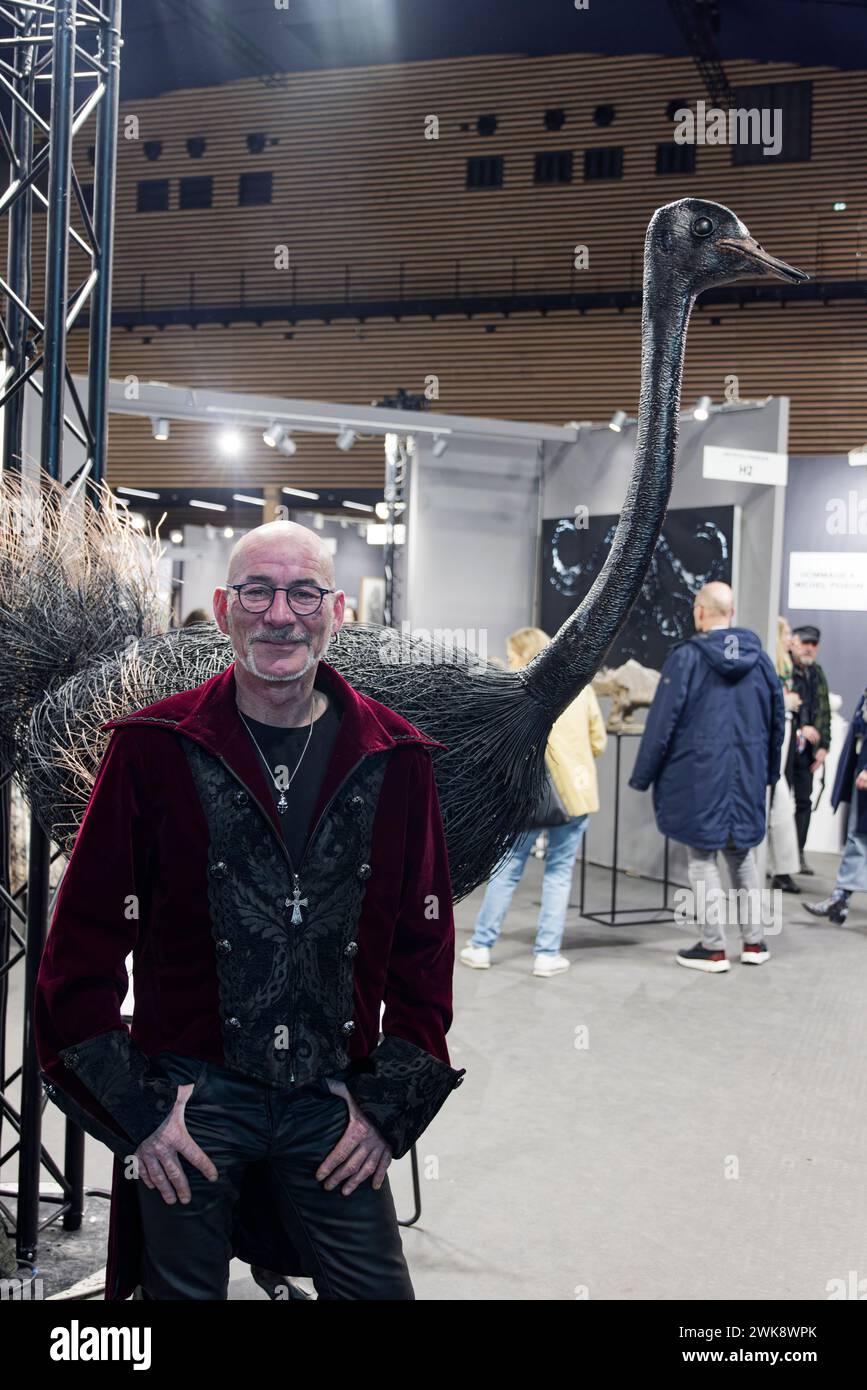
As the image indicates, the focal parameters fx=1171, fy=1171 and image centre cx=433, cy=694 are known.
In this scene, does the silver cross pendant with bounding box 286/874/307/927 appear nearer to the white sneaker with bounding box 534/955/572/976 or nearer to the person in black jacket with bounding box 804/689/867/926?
the white sneaker with bounding box 534/955/572/976

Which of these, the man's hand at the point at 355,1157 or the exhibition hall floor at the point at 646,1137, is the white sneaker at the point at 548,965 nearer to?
the exhibition hall floor at the point at 646,1137

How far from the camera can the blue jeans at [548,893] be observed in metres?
5.30

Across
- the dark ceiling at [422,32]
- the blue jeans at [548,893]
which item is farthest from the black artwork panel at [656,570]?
the dark ceiling at [422,32]

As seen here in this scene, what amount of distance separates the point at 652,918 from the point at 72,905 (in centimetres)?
513

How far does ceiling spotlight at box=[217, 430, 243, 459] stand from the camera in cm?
1377

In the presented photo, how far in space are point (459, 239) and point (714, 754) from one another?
10143 mm

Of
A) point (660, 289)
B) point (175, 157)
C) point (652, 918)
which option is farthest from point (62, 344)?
point (175, 157)

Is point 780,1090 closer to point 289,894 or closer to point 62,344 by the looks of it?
point 289,894

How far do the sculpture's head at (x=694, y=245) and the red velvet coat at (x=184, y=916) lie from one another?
1.21 metres

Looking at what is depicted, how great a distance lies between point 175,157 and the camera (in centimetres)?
1466

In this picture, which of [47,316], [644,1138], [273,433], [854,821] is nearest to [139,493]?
[273,433]

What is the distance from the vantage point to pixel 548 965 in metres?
Answer: 5.26

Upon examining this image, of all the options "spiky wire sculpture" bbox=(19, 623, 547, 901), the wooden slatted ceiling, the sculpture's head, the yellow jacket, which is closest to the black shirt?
"spiky wire sculpture" bbox=(19, 623, 547, 901)

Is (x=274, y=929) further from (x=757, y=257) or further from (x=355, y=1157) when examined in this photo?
(x=757, y=257)
